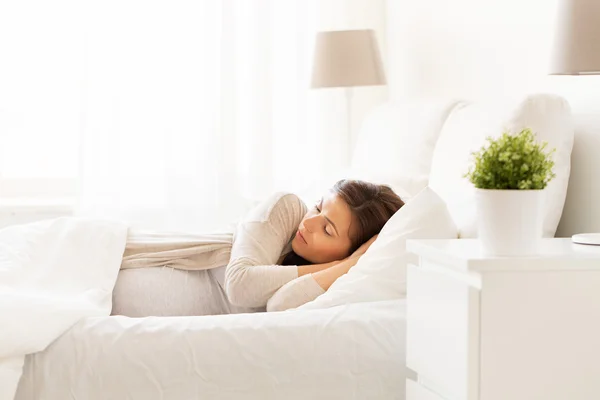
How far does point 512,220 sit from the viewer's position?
1.42m

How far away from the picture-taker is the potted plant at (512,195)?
142 centimetres

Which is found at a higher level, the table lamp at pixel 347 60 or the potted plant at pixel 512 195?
the table lamp at pixel 347 60

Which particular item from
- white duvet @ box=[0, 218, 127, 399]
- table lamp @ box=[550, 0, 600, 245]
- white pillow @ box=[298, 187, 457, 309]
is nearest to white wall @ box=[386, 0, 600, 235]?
white pillow @ box=[298, 187, 457, 309]

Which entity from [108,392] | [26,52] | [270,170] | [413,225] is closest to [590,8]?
[413,225]

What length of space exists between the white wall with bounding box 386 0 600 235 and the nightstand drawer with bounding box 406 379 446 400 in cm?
66

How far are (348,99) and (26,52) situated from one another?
5.01 ft

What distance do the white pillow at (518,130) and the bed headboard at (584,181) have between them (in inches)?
2.3

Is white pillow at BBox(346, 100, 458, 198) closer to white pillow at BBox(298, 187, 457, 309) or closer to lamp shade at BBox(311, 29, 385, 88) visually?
white pillow at BBox(298, 187, 457, 309)

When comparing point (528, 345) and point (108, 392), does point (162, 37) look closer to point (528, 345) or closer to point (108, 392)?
point (108, 392)

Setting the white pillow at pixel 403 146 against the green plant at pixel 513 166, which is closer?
the green plant at pixel 513 166

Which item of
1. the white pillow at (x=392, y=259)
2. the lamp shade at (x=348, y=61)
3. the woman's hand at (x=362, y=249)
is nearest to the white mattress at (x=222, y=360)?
the white pillow at (x=392, y=259)

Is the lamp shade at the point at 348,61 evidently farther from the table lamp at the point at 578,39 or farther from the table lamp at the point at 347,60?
the table lamp at the point at 578,39

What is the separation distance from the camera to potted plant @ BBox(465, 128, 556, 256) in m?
1.42

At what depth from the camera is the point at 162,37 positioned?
4.18 meters
